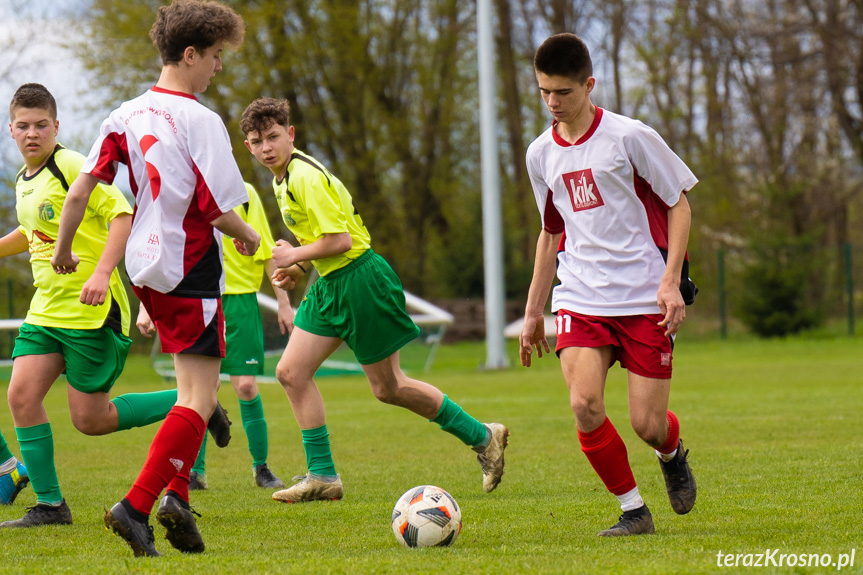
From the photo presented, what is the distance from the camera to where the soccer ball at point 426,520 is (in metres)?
4.20

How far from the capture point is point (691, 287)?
4520mm

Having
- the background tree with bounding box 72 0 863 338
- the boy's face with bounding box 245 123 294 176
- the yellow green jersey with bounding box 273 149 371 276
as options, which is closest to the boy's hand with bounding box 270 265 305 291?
the yellow green jersey with bounding box 273 149 371 276

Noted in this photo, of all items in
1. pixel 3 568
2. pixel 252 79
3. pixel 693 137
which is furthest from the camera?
pixel 693 137

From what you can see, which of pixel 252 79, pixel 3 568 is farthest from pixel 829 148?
pixel 3 568

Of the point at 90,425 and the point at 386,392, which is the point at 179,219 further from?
the point at 386,392

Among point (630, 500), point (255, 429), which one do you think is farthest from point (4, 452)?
point (630, 500)

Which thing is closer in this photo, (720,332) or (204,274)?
(204,274)

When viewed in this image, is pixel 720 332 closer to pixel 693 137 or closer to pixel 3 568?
pixel 693 137

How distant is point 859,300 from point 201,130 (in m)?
23.1

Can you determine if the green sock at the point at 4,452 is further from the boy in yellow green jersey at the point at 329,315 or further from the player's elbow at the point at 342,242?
the player's elbow at the point at 342,242

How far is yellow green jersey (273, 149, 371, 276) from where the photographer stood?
5391 mm

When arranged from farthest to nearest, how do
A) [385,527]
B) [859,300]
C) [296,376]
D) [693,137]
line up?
[693,137] → [859,300] → [296,376] → [385,527]

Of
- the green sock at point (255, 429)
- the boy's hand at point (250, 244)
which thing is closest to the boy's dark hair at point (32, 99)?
the boy's hand at point (250, 244)

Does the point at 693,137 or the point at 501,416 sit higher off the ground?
the point at 693,137
